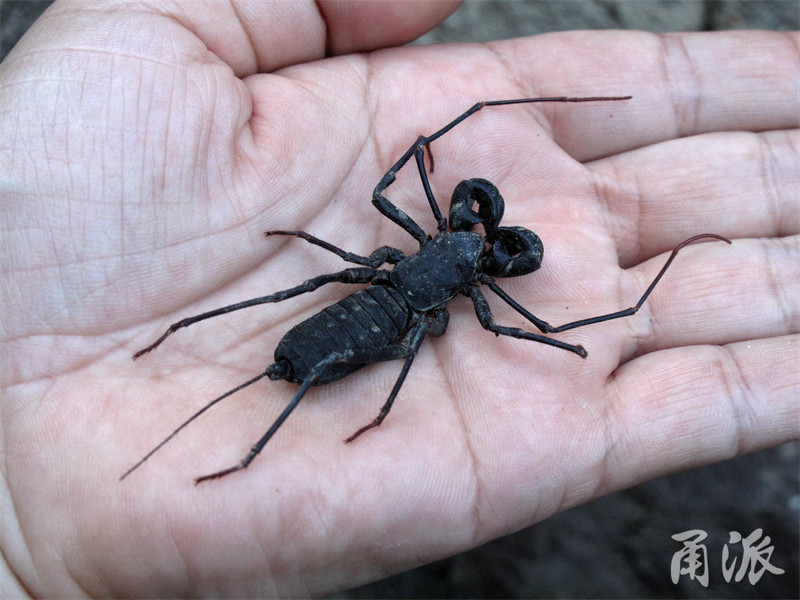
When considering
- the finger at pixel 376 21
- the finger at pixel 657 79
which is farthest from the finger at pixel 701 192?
the finger at pixel 376 21

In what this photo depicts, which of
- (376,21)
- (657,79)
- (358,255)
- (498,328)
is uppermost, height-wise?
(376,21)

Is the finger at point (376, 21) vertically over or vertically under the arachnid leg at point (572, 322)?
over

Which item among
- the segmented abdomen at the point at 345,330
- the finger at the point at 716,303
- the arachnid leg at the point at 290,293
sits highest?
the arachnid leg at the point at 290,293

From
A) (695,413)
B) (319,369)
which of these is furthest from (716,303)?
(319,369)

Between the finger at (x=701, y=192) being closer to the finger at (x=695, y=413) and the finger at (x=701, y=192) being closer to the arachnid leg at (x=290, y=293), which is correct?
the finger at (x=695, y=413)

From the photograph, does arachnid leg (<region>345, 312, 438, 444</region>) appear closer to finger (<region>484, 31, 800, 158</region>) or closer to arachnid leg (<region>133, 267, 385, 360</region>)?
arachnid leg (<region>133, 267, 385, 360</region>)

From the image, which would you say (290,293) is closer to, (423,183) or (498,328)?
(423,183)
